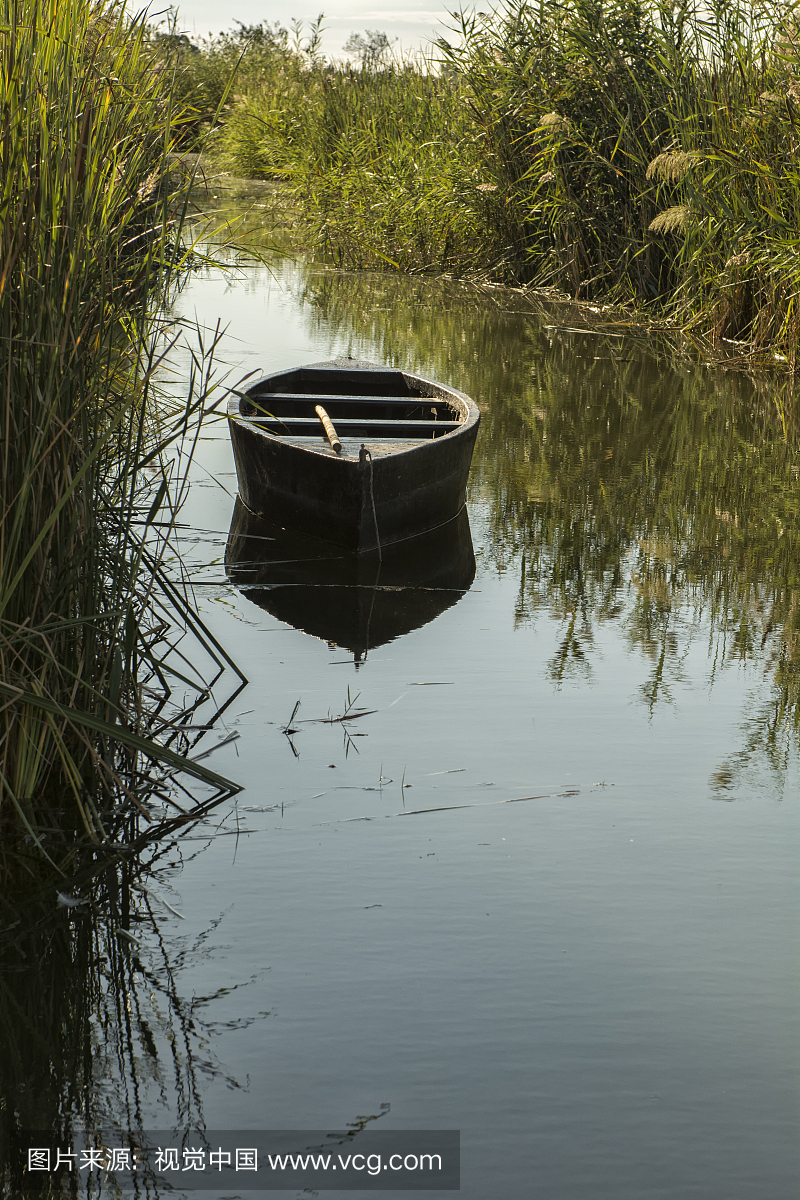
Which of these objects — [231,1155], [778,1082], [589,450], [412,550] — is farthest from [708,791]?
[589,450]

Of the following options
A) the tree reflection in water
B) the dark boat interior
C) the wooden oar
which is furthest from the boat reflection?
the dark boat interior

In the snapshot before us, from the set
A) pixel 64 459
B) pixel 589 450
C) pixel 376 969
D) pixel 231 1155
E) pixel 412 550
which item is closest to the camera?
pixel 231 1155

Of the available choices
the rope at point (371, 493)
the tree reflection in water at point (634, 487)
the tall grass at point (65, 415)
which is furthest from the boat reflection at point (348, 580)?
the tall grass at point (65, 415)

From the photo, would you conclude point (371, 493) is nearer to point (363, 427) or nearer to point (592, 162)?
point (363, 427)

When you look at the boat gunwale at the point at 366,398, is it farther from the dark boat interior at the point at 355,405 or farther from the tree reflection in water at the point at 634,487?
the tree reflection in water at the point at 634,487

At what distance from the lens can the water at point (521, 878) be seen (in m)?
2.14

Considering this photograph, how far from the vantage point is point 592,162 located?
36.0 ft

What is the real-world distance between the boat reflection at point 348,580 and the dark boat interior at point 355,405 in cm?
52

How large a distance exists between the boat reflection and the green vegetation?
2.70 m

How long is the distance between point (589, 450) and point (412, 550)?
2.21 metres

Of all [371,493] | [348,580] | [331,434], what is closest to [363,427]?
[331,434]

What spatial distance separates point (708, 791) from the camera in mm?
3314

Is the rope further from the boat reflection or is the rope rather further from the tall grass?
the tall grass

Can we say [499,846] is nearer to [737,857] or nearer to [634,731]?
[737,857]
